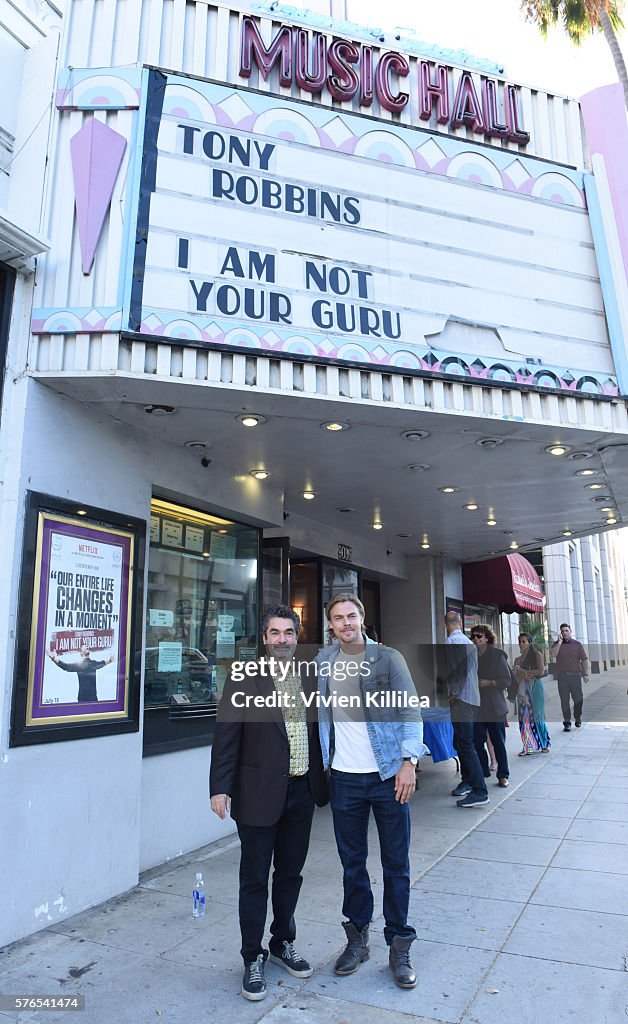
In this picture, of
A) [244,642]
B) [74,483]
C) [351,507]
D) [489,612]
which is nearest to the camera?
[74,483]

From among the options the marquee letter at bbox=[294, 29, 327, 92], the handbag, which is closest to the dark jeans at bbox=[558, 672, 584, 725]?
the handbag

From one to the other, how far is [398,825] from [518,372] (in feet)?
12.5

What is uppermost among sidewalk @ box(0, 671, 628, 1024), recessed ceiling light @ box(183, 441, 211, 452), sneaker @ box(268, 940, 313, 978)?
recessed ceiling light @ box(183, 441, 211, 452)

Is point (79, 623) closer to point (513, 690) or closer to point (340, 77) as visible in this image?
point (340, 77)

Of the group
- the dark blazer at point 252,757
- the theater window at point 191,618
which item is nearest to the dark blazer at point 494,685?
the theater window at point 191,618

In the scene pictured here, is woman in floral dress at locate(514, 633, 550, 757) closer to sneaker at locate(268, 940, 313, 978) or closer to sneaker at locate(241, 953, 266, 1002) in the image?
Answer: sneaker at locate(268, 940, 313, 978)

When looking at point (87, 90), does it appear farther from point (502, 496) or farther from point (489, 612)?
point (489, 612)

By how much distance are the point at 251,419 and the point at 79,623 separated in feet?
6.77

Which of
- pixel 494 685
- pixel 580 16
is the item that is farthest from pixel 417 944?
pixel 580 16

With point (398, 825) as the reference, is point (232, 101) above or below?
above

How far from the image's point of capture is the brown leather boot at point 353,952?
375cm

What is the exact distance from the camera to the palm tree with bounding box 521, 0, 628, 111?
55.3 feet

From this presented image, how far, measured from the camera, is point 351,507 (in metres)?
9.49

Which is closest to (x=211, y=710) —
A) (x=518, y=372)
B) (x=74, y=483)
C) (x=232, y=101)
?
(x=74, y=483)
